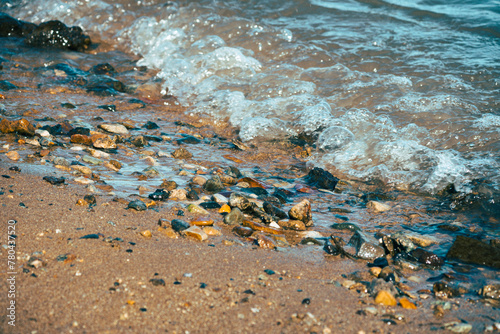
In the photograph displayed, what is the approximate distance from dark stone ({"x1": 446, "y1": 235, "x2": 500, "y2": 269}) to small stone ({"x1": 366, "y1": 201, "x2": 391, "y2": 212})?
69 cm

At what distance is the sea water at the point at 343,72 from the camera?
408 cm

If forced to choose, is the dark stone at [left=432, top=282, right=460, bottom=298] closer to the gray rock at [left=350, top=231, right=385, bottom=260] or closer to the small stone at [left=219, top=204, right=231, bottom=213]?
the gray rock at [left=350, top=231, right=385, bottom=260]

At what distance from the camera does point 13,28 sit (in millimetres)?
7043

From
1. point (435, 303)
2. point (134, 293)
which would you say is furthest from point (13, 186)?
point (435, 303)

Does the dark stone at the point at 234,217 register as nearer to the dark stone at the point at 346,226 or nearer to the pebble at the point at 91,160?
the dark stone at the point at 346,226

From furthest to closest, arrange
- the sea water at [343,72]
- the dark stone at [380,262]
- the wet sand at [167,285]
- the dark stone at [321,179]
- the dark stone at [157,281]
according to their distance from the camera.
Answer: the sea water at [343,72]
the dark stone at [321,179]
the dark stone at [380,262]
the dark stone at [157,281]
the wet sand at [167,285]

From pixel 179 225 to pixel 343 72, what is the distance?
14.1 feet

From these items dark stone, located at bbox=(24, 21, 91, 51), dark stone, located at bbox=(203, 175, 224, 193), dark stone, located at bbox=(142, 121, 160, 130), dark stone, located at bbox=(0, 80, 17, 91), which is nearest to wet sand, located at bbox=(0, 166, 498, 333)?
dark stone, located at bbox=(203, 175, 224, 193)

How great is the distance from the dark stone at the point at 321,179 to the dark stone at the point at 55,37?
17.3 feet

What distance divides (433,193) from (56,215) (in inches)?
118

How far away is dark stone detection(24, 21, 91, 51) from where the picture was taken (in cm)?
665

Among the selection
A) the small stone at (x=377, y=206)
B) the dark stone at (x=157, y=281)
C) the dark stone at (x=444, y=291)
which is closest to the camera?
the dark stone at (x=157, y=281)

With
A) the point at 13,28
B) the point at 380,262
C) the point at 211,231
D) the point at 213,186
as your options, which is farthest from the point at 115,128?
the point at 13,28

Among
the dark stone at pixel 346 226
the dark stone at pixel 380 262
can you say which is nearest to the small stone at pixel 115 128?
the dark stone at pixel 346 226
